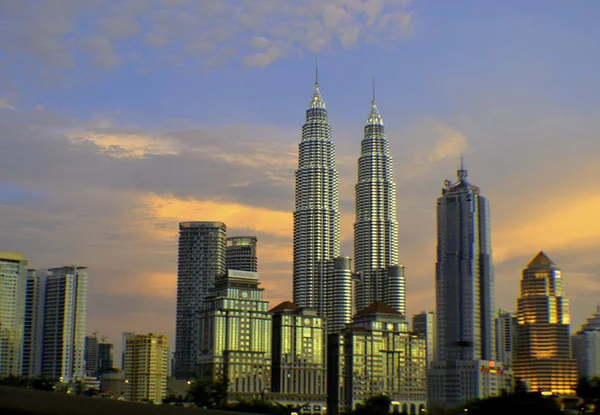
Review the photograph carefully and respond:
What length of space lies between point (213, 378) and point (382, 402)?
145 ft

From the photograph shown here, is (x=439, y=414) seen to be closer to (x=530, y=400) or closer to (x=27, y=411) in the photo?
(x=530, y=400)

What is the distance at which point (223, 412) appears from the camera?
25.8ft

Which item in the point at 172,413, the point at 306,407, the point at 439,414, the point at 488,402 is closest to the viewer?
the point at 172,413

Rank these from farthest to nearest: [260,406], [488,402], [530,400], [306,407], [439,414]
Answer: [306,407] < [260,406] < [488,402] < [530,400] < [439,414]

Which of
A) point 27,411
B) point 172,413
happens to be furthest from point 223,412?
point 27,411

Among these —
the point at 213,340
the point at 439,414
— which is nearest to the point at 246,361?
the point at 213,340

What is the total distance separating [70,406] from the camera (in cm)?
786

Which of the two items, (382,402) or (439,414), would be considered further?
(382,402)

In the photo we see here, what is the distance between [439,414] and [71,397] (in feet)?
88.3

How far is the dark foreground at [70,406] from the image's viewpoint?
7727 millimetres

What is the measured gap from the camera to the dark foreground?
7.73m

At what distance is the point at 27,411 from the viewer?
7.84 meters

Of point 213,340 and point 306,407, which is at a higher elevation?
point 213,340

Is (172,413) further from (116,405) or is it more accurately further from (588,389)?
(588,389)
